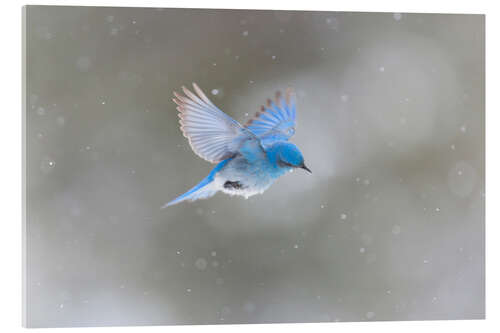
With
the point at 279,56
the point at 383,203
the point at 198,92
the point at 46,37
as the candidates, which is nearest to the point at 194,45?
the point at 198,92

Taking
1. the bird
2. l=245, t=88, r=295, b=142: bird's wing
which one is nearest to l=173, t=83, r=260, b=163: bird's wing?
the bird

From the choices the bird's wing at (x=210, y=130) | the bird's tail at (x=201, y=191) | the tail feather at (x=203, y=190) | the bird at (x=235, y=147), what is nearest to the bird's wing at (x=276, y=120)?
the bird at (x=235, y=147)

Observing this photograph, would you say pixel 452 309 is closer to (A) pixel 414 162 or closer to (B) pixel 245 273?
(A) pixel 414 162

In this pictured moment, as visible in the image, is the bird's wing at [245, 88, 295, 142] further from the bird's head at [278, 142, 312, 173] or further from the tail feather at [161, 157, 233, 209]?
the tail feather at [161, 157, 233, 209]

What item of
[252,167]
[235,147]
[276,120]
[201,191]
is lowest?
[201,191]

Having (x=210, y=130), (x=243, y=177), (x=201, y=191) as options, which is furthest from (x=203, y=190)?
(x=210, y=130)

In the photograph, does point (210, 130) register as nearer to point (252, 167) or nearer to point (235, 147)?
point (235, 147)

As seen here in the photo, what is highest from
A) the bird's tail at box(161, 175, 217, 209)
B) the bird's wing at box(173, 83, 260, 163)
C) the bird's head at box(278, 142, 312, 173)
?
the bird's wing at box(173, 83, 260, 163)
